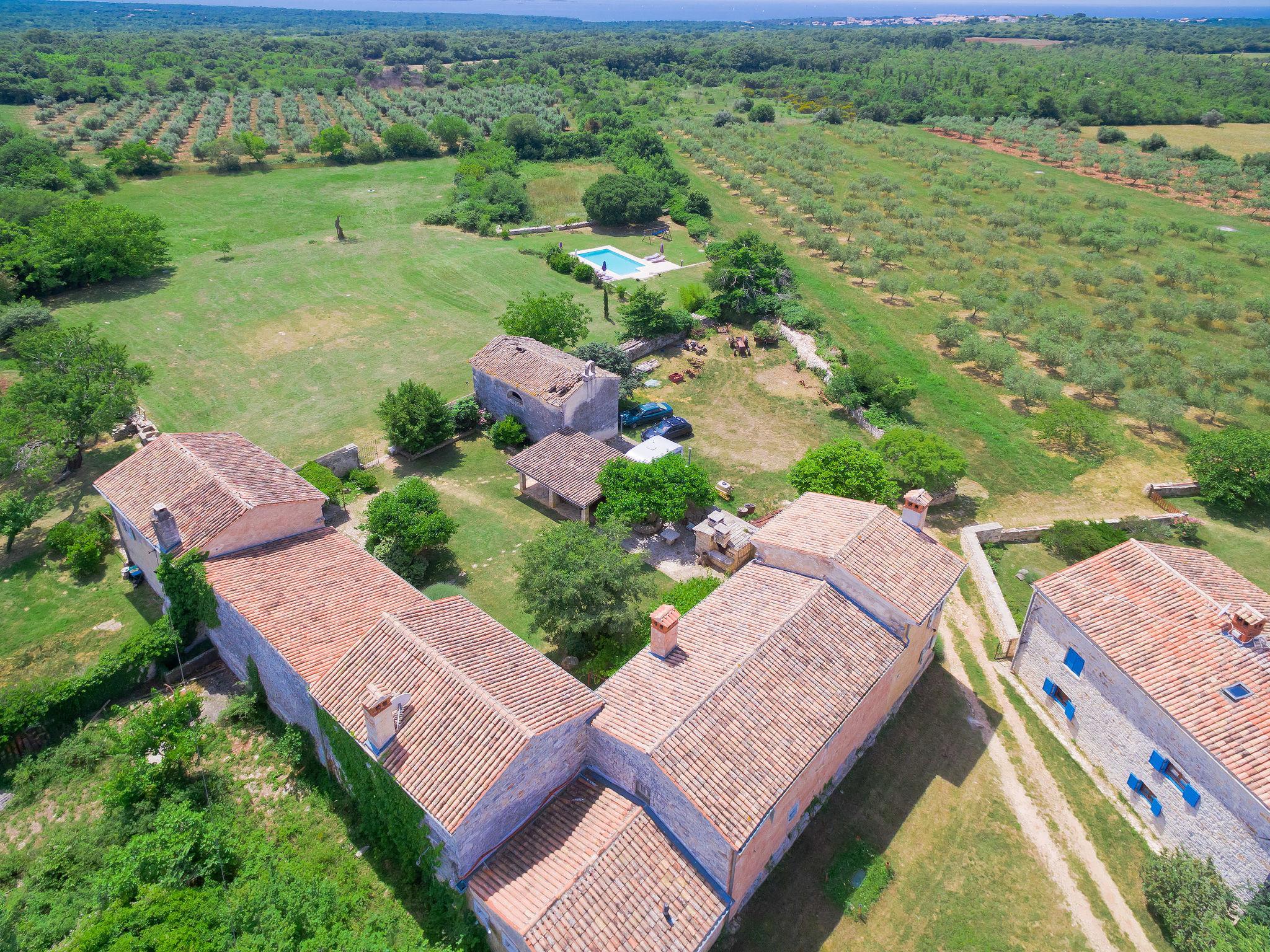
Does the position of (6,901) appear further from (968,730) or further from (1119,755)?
(1119,755)

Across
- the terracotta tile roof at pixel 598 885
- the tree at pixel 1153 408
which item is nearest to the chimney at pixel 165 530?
the terracotta tile roof at pixel 598 885

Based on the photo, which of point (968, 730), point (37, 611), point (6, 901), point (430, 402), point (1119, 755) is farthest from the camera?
point (430, 402)

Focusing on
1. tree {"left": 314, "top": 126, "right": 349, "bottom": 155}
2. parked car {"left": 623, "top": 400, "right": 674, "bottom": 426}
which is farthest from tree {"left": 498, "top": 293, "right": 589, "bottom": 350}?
tree {"left": 314, "top": 126, "right": 349, "bottom": 155}

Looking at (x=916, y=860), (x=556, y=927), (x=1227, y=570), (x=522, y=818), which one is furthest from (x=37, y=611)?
(x=1227, y=570)

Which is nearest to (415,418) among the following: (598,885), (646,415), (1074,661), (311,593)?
(646,415)

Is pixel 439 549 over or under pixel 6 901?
under

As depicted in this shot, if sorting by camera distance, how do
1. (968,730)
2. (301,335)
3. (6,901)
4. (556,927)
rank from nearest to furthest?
(556,927) → (6,901) → (968,730) → (301,335)

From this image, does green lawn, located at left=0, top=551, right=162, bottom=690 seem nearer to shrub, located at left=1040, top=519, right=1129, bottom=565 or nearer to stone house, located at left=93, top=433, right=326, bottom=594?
stone house, located at left=93, top=433, right=326, bottom=594

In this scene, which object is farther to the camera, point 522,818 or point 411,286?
point 411,286
